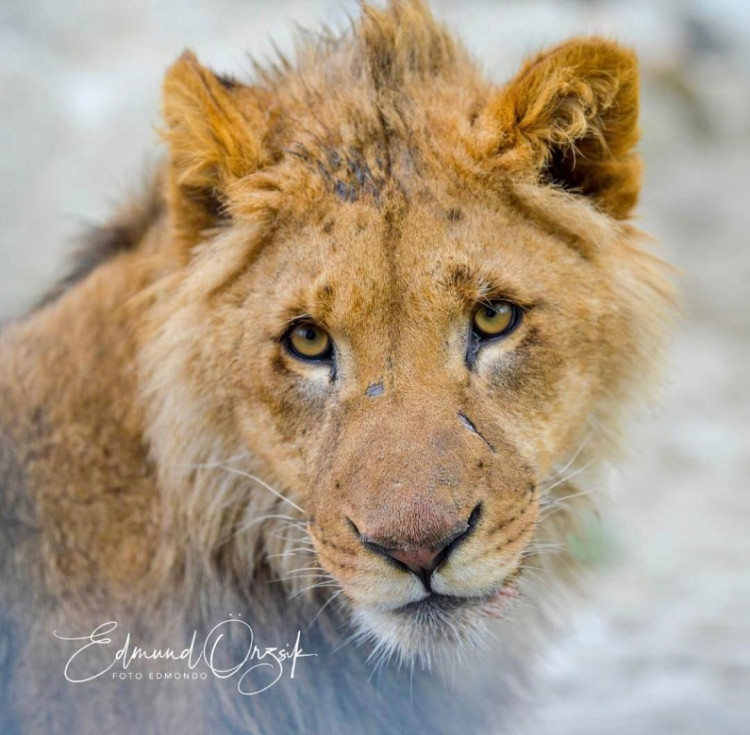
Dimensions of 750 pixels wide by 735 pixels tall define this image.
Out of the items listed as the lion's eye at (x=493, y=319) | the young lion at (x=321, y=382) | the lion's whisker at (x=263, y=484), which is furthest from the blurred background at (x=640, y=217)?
the lion's whisker at (x=263, y=484)

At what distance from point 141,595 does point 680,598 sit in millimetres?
4077

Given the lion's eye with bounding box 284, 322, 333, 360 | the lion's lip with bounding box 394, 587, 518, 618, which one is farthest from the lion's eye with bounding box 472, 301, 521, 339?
the lion's lip with bounding box 394, 587, 518, 618

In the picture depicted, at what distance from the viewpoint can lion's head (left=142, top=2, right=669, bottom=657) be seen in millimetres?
2691

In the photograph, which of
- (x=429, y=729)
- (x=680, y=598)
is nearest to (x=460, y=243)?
(x=429, y=729)

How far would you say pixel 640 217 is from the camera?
134 inches

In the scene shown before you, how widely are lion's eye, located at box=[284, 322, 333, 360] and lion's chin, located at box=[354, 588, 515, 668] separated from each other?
70 cm

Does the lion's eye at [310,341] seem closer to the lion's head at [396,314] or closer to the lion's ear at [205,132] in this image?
the lion's head at [396,314]

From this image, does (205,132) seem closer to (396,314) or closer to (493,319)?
(396,314)

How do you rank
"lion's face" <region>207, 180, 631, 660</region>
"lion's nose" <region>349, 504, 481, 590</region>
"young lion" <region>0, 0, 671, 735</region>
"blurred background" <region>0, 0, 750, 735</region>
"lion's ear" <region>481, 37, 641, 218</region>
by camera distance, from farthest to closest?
"blurred background" <region>0, 0, 750, 735</region> → "lion's ear" <region>481, 37, 641, 218</region> → "young lion" <region>0, 0, 671, 735</region> → "lion's face" <region>207, 180, 631, 660</region> → "lion's nose" <region>349, 504, 481, 590</region>

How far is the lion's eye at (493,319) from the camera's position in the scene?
2.91m

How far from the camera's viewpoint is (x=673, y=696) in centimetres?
476
